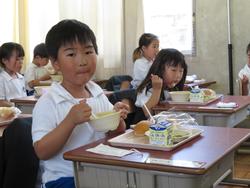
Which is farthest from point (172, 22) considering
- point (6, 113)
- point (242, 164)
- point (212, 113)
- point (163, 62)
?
point (6, 113)

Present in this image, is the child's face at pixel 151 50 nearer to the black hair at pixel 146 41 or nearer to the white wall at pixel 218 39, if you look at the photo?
the black hair at pixel 146 41

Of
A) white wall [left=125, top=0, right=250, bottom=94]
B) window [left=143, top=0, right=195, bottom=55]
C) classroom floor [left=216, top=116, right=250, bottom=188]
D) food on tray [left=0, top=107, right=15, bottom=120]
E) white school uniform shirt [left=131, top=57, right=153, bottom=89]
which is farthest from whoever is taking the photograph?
window [left=143, top=0, right=195, bottom=55]

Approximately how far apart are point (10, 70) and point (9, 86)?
0.15 m

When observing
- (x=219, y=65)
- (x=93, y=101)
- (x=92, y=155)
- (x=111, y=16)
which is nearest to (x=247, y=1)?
(x=219, y=65)

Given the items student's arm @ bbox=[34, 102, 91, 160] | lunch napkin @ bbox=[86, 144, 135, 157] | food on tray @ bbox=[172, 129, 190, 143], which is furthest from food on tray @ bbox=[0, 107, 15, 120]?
food on tray @ bbox=[172, 129, 190, 143]

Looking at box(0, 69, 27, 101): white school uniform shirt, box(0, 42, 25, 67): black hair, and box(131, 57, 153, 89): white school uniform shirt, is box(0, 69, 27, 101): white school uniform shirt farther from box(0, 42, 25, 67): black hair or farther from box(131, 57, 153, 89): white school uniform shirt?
box(131, 57, 153, 89): white school uniform shirt

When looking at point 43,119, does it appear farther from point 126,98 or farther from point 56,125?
point 126,98

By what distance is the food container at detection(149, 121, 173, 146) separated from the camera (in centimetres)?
145

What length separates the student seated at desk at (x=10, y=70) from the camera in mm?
3811

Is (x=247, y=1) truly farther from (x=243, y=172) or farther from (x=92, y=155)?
(x=92, y=155)

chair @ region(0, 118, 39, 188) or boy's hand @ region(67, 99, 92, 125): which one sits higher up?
boy's hand @ region(67, 99, 92, 125)

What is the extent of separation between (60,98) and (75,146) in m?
0.19

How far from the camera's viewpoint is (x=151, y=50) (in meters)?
4.90

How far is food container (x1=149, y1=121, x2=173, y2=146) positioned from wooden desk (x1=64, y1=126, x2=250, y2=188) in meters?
0.04
